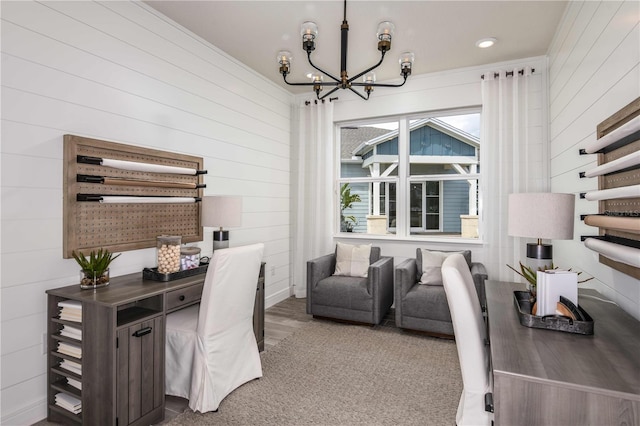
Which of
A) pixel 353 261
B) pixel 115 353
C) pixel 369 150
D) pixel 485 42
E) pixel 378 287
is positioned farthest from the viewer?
pixel 369 150

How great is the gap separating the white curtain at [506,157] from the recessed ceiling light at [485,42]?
472 mm

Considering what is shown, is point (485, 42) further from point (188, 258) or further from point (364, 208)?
point (188, 258)

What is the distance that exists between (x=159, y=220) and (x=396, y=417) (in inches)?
89.4

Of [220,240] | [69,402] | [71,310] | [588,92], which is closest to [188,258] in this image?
[220,240]

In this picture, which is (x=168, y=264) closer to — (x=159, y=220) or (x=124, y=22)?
(x=159, y=220)

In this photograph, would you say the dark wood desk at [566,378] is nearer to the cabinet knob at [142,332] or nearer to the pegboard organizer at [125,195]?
the cabinet knob at [142,332]

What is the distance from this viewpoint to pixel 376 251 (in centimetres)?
410

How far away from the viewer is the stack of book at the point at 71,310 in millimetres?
1944

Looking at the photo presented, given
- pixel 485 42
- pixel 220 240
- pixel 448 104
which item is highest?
pixel 485 42

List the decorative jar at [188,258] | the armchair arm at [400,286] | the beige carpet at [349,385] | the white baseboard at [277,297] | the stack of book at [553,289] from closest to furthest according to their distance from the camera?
the stack of book at [553,289] → the beige carpet at [349,385] → the decorative jar at [188,258] → the armchair arm at [400,286] → the white baseboard at [277,297]

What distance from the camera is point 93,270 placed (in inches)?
83.1

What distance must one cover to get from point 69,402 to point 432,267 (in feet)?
10.4

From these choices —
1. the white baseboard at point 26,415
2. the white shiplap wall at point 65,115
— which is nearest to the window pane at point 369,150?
the white shiplap wall at point 65,115

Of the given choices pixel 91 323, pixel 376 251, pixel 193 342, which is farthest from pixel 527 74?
pixel 91 323
